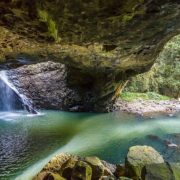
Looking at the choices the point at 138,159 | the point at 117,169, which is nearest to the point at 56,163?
the point at 117,169

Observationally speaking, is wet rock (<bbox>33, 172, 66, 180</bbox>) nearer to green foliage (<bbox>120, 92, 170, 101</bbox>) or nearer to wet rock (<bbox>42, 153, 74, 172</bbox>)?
wet rock (<bbox>42, 153, 74, 172</bbox>)

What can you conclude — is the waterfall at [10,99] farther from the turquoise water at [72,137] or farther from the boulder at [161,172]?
the boulder at [161,172]

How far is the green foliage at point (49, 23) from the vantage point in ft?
18.7

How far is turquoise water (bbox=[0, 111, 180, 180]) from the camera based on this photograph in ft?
24.5

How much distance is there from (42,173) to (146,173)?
88.6 inches

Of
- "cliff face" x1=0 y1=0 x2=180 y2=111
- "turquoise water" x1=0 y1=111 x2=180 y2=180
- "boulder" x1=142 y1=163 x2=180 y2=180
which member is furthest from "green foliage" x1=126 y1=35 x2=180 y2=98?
"boulder" x1=142 y1=163 x2=180 y2=180

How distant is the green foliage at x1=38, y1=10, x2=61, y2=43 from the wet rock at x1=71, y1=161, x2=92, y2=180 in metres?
2.91

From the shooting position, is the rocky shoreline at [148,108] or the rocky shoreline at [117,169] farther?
the rocky shoreline at [148,108]

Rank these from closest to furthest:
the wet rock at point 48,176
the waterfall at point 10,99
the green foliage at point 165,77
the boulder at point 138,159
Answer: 1. the wet rock at point 48,176
2. the boulder at point 138,159
3. the waterfall at point 10,99
4. the green foliage at point 165,77

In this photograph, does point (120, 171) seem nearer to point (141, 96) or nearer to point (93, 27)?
point (93, 27)

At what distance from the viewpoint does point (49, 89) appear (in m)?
16.1

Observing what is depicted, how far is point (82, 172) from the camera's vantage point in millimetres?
5945

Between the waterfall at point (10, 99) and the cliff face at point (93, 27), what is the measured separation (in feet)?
18.6

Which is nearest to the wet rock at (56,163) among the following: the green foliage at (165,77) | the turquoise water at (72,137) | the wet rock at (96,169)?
the turquoise water at (72,137)
